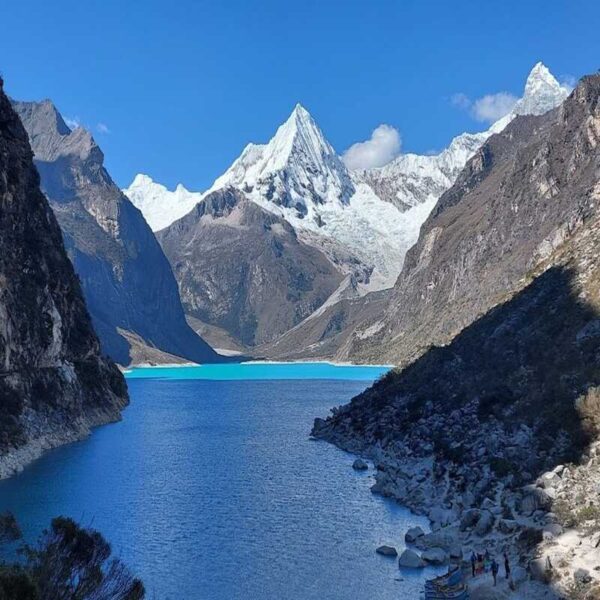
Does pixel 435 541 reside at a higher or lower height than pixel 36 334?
lower

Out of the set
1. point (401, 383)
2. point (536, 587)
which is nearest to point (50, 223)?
point (401, 383)

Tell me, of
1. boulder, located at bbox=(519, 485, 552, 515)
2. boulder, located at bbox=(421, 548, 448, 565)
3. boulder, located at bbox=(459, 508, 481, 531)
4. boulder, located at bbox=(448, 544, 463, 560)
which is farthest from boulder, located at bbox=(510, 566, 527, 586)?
boulder, located at bbox=(459, 508, 481, 531)

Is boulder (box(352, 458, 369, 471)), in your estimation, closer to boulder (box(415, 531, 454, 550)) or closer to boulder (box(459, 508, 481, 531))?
boulder (box(415, 531, 454, 550))

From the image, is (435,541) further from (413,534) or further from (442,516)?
(442,516)

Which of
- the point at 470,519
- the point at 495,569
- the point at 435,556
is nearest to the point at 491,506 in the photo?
the point at 470,519

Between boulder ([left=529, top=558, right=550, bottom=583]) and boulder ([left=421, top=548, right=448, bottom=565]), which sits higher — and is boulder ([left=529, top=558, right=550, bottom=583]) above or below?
above

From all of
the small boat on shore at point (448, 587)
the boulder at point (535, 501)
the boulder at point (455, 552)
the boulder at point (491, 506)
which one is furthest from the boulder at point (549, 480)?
the small boat on shore at point (448, 587)

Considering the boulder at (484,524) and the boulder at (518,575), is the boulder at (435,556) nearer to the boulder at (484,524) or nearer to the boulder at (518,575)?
the boulder at (484,524)
